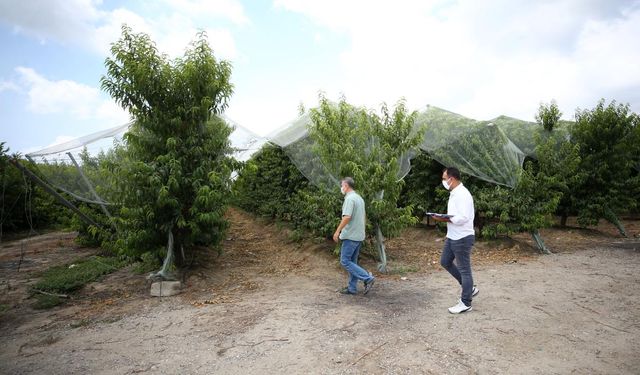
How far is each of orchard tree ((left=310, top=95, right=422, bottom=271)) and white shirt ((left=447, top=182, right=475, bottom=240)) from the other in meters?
2.06

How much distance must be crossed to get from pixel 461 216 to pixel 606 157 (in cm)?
864

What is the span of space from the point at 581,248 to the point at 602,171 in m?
2.82

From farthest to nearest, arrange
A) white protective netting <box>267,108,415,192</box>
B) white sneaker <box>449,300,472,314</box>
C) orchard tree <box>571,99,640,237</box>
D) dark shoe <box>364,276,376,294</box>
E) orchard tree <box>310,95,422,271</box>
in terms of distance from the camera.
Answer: orchard tree <box>571,99,640,237</box> → white protective netting <box>267,108,415,192</box> → orchard tree <box>310,95,422,271</box> → dark shoe <box>364,276,376,294</box> → white sneaker <box>449,300,472,314</box>

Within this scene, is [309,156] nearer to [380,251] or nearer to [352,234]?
[380,251]

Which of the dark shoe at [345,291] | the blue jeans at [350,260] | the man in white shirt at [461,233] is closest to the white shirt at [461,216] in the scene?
the man in white shirt at [461,233]

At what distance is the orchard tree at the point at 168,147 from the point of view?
5750 mm

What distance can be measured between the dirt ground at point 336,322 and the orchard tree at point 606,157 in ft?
9.89

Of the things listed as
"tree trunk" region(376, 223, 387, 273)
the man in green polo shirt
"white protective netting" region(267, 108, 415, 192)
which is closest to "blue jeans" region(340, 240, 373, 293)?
the man in green polo shirt

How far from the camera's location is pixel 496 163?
27.0 feet

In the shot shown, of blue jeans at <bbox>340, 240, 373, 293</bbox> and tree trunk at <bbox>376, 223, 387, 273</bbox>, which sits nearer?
blue jeans at <bbox>340, 240, 373, 293</bbox>

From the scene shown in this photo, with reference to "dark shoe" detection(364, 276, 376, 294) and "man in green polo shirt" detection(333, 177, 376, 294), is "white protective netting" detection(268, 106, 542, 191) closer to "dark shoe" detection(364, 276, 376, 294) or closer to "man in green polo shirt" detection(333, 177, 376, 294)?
"man in green polo shirt" detection(333, 177, 376, 294)

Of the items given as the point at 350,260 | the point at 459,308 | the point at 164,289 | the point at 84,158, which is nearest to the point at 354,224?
the point at 350,260

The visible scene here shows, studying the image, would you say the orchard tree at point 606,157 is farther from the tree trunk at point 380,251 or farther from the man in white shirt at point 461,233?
the man in white shirt at point 461,233

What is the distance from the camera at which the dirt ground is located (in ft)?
11.2
